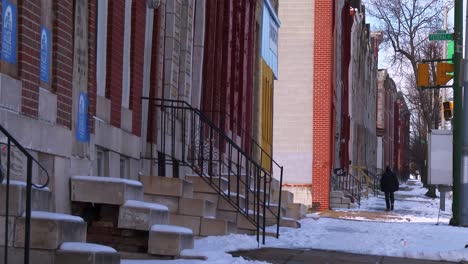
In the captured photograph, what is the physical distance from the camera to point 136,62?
12664 mm

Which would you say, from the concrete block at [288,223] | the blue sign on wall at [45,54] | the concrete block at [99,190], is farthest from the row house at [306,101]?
the blue sign on wall at [45,54]

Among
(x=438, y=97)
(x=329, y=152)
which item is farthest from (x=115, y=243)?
(x=438, y=97)

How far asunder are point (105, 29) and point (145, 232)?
9.33ft

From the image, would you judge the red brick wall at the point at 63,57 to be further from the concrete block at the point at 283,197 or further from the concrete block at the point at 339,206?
the concrete block at the point at 339,206

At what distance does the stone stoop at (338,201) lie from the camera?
30.6 meters

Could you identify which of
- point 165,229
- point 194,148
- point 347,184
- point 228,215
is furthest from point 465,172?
point 347,184

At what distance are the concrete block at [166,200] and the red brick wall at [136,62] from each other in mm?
1052

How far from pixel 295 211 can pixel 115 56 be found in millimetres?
9206

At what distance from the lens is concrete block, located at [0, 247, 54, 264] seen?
758 centimetres

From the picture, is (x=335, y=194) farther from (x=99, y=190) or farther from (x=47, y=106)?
(x=47, y=106)

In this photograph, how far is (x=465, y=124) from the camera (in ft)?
66.7

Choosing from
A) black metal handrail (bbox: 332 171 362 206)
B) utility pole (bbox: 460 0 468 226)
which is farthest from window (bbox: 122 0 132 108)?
black metal handrail (bbox: 332 171 362 206)

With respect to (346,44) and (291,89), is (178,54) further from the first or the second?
(346,44)

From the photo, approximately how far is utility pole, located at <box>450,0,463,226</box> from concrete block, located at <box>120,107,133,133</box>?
10.3 m
